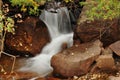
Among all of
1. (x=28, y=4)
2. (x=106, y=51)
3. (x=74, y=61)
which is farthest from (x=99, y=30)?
(x=28, y=4)

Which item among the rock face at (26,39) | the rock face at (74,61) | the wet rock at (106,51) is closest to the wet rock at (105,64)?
the rock face at (74,61)

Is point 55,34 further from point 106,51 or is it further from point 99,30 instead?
point 106,51

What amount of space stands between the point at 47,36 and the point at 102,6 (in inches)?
103

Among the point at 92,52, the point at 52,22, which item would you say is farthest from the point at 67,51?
the point at 52,22

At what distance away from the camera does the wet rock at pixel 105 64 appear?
6.57 m

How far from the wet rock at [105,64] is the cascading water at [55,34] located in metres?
1.54

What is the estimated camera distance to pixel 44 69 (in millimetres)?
7262

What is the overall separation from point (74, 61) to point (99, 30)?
1458 mm

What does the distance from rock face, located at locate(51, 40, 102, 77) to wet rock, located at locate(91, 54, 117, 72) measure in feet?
0.51

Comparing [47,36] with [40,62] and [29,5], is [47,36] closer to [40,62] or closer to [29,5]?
[40,62]

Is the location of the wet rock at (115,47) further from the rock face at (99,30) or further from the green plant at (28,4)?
the green plant at (28,4)

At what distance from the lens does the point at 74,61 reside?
6520mm

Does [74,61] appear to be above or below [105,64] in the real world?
above

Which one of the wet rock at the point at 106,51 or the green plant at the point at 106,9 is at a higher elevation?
the green plant at the point at 106,9
